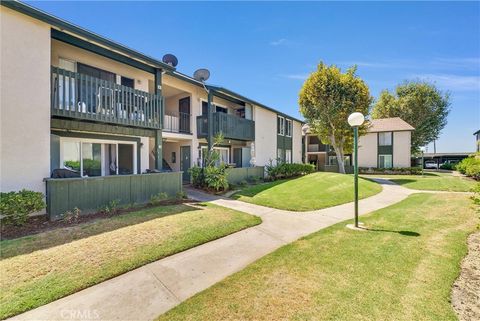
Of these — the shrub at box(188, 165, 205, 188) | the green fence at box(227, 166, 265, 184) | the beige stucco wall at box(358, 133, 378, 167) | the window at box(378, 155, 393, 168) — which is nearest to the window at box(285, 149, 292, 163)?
the green fence at box(227, 166, 265, 184)

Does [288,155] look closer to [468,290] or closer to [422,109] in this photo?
[468,290]

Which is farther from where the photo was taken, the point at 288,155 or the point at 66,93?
the point at 288,155

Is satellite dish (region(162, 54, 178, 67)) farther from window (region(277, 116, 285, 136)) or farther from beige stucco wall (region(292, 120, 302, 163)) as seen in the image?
beige stucco wall (region(292, 120, 302, 163))

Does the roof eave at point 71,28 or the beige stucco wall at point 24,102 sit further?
the roof eave at point 71,28

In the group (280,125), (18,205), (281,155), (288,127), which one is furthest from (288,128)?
(18,205)

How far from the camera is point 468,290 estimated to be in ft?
12.0

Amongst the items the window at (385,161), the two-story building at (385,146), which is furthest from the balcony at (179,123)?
the window at (385,161)

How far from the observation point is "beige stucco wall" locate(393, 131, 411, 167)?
30.4 m

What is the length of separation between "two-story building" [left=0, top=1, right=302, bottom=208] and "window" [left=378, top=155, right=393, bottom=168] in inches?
1048

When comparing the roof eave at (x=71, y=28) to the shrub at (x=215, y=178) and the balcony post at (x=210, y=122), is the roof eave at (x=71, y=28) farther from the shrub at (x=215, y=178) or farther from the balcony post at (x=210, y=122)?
the shrub at (x=215, y=178)

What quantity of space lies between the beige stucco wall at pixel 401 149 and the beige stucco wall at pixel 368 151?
238 cm

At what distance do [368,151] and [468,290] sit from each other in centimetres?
3309

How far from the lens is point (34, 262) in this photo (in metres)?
4.33

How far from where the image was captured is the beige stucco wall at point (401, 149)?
3036 centimetres
